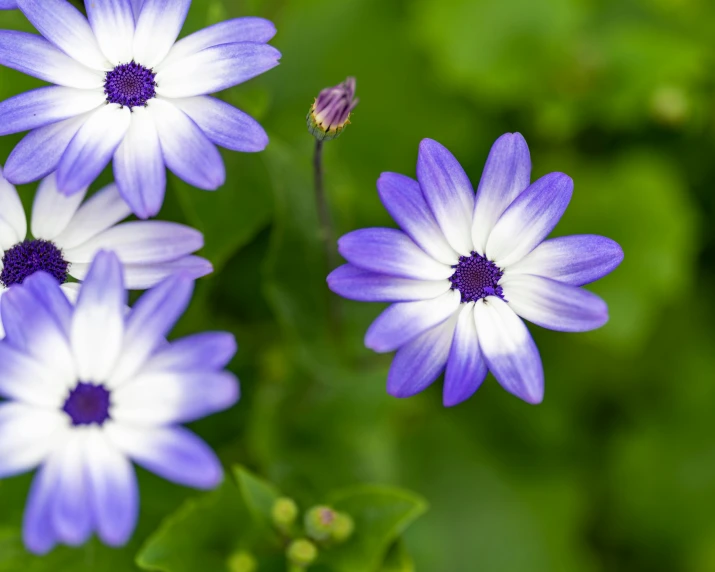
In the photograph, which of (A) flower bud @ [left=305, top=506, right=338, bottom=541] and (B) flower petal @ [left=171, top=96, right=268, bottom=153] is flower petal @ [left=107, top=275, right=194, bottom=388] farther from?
(A) flower bud @ [left=305, top=506, right=338, bottom=541]

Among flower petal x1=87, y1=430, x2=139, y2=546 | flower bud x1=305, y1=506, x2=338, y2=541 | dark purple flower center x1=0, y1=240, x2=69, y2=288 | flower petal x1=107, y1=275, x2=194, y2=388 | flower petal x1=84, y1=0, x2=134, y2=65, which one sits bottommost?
flower petal x1=87, y1=430, x2=139, y2=546

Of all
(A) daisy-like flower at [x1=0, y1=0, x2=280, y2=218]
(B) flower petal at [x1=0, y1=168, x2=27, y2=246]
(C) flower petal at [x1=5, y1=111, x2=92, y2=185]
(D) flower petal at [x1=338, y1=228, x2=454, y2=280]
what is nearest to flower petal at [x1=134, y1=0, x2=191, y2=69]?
(A) daisy-like flower at [x1=0, y1=0, x2=280, y2=218]

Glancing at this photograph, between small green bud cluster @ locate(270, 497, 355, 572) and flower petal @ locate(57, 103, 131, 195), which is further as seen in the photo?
small green bud cluster @ locate(270, 497, 355, 572)

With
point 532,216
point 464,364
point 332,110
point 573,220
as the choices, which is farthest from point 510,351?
point 573,220

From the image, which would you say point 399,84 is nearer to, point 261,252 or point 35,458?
point 261,252

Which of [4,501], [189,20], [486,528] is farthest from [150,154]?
[486,528]

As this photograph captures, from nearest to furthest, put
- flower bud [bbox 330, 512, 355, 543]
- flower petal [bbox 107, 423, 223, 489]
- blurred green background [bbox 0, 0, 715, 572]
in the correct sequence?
flower petal [bbox 107, 423, 223, 489]
flower bud [bbox 330, 512, 355, 543]
blurred green background [bbox 0, 0, 715, 572]

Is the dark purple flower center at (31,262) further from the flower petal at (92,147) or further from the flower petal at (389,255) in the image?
the flower petal at (389,255)

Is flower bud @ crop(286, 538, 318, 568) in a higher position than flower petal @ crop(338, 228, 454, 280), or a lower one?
lower

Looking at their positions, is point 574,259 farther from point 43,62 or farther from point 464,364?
point 43,62
